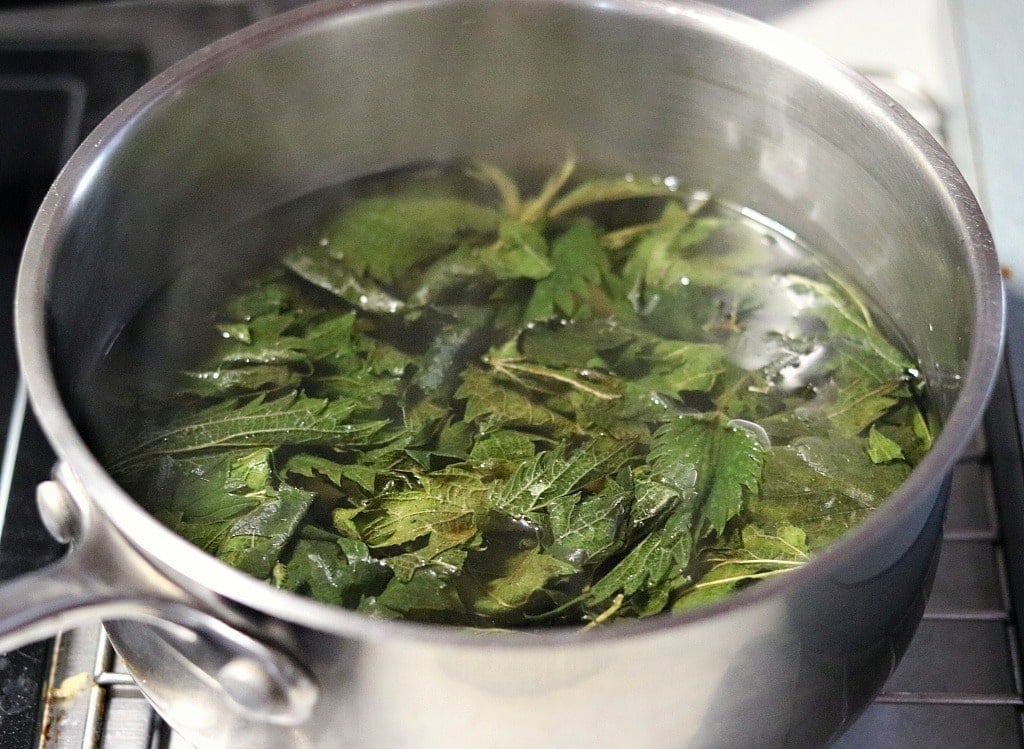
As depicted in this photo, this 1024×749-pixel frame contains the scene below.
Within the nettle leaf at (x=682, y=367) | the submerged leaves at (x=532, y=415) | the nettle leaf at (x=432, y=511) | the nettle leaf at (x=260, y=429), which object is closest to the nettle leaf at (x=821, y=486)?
the submerged leaves at (x=532, y=415)

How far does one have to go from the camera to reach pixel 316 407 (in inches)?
39.6

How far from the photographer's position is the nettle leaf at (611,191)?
4.12 ft

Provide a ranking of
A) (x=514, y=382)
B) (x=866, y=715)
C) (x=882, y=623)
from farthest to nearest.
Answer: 1. (x=514, y=382)
2. (x=866, y=715)
3. (x=882, y=623)

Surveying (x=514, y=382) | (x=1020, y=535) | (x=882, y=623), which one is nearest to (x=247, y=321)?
(x=514, y=382)

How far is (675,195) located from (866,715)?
62cm

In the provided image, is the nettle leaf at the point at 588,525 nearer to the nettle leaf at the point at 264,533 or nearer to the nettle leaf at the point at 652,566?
the nettle leaf at the point at 652,566

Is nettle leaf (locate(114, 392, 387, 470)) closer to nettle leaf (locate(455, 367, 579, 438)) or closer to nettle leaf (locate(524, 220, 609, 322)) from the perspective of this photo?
nettle leaf (locate(455, 367, 579, 438))

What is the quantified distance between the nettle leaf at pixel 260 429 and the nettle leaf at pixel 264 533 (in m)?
0.07

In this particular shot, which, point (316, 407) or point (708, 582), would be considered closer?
point (708, 582)

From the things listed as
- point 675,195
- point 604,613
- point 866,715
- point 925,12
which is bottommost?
point 866,715

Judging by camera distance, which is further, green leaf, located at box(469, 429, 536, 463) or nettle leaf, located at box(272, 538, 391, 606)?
green leaf, located at box(469, 429, 536, 463)

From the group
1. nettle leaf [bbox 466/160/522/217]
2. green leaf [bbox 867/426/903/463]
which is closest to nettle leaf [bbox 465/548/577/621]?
green leaf [bbox 867/426/903/463]

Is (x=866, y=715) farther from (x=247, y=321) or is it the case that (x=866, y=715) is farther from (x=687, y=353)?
(x=247, y=321)

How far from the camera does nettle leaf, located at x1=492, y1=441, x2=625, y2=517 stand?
93cm
